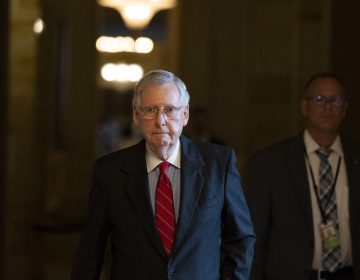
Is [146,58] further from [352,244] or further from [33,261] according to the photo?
[352,244]

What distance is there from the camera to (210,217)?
3.93 m

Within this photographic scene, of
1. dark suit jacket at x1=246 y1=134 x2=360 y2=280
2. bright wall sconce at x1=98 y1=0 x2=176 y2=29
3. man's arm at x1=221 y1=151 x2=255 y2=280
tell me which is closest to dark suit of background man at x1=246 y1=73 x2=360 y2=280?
dark suit jacket at x1=246 y1=134 x2=360 y2=280

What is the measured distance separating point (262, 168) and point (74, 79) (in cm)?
926

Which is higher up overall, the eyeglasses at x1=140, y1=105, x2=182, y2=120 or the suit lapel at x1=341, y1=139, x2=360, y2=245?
the eyeglasses at x1=140, y1=105, x2=182, y2=120

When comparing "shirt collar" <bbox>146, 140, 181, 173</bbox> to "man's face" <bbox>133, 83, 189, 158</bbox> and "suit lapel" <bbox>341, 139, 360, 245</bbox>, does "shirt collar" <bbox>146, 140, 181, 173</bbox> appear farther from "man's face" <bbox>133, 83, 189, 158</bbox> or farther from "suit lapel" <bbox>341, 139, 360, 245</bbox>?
"suit lapel" <bbox>341, 139, 360, 245</bbox>

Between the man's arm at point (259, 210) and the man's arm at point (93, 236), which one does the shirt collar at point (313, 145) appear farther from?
the man's arm at point (93, 236)

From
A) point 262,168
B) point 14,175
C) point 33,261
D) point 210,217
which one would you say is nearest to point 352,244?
point 262,168

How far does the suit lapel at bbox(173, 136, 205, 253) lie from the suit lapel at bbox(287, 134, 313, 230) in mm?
1384

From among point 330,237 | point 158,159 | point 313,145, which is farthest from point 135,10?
point 158,159

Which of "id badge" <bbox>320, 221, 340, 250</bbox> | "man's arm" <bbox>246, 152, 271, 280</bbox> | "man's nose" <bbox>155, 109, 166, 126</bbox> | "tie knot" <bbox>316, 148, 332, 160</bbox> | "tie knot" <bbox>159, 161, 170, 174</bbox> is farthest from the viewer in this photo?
"tie knot" <bbox>316, 148, 332, 160</bbox>

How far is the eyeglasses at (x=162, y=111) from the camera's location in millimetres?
3868

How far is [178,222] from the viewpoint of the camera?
386 centimetres

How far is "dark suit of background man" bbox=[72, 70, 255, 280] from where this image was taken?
12.7ft

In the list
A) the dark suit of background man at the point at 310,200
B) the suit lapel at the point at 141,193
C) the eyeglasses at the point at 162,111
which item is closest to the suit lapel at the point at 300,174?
the dark suit of background man at the point at 310,200
